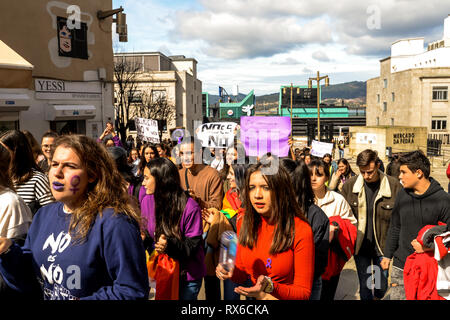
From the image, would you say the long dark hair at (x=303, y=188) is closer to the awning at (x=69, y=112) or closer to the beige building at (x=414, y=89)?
the awning at (x=69, y=112)

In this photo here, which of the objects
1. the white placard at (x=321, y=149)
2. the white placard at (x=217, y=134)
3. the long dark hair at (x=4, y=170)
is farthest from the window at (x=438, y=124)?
the long dark hair at (x=4, y=170)

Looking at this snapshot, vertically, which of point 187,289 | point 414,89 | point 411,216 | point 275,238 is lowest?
point 187,289

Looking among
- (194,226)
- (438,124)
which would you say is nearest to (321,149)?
(194,226)

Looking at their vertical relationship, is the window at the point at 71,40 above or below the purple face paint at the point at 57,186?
above

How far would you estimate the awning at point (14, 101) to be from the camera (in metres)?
11.5

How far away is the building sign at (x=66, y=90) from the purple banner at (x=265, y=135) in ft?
35.0

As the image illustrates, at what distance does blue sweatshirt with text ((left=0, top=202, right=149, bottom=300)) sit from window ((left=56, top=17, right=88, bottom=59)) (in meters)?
14.7

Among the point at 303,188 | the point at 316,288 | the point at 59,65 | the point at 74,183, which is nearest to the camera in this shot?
the point at 74,183

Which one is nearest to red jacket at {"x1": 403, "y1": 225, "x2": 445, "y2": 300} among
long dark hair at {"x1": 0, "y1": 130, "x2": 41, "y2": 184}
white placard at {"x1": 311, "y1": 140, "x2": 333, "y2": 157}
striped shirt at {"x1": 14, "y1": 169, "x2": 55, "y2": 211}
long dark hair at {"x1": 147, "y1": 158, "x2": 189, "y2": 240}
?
long dark hair at {"x1": 147, "y1": 158, "x2": 189, "y2": 240}

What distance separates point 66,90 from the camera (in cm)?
1498

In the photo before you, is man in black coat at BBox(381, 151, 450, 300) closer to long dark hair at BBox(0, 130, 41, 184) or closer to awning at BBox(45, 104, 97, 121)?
long dark hair at BBox(0, 130, 41, 184)

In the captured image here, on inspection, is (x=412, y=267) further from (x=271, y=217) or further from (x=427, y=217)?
(x=271, y=217)

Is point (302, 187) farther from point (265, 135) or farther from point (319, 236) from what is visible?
point (265, 135)

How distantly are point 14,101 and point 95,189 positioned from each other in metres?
12.2
